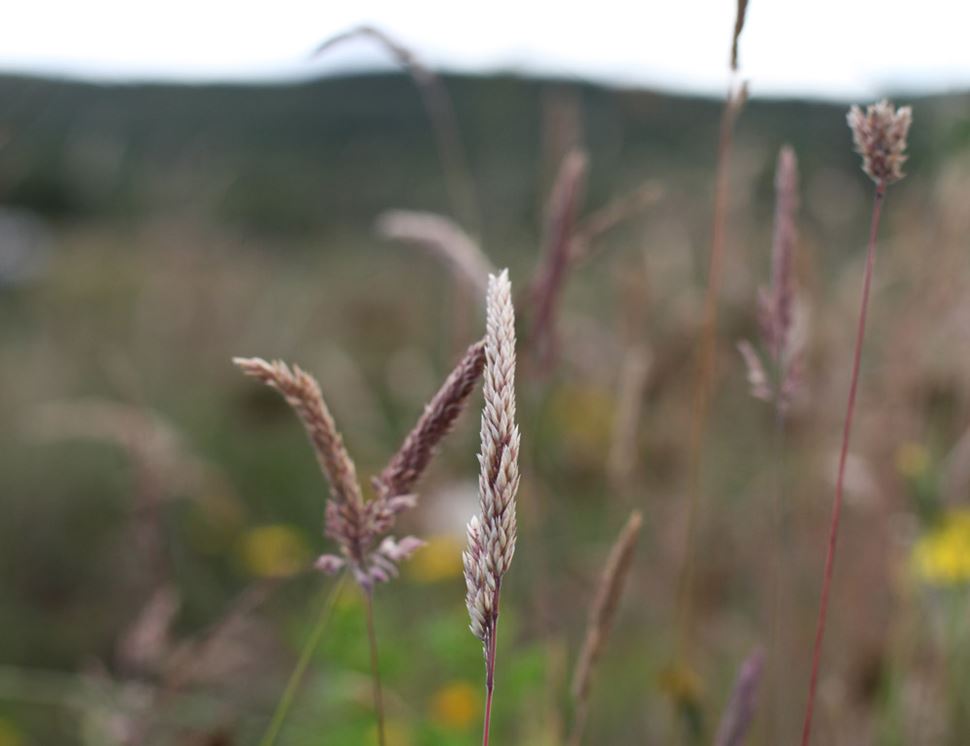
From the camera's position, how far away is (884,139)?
0.57 m

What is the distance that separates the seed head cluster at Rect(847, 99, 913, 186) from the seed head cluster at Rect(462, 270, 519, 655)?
0.27 m

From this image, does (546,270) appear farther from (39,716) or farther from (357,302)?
(357,302)

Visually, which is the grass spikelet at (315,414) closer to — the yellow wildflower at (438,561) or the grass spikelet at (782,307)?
the grass spikelet at (782,307)

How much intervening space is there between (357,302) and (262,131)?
22045mm

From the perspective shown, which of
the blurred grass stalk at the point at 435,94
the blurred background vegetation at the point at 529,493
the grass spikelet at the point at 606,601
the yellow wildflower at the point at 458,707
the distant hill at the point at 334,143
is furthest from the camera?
the distant hill at the point at 334,143

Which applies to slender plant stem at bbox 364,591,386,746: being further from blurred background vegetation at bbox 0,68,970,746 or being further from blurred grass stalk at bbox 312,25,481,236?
blurred grass stalk at bbox 312,25,481,236

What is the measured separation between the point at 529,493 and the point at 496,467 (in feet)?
3.14

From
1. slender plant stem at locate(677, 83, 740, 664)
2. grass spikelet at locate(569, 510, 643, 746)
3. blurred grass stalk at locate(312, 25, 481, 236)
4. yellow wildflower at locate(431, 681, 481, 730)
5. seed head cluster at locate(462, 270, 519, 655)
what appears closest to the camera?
seed head cluster at locate(462, 270, 519, 655)

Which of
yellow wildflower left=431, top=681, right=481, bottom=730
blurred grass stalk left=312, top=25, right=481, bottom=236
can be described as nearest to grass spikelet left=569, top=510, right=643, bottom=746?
blurred grass stalk left=312, top=25, right=481, bottom=236

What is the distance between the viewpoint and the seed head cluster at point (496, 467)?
1.43 ft

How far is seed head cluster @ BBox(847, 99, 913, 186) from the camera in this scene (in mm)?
570

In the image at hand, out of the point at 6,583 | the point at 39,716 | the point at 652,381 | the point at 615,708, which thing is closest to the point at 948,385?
the point at 652,381

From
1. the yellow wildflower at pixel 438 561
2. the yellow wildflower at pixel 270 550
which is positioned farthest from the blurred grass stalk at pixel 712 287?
the yellow wildflower at pixel 270 550

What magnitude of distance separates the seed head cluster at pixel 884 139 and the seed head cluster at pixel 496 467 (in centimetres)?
27
